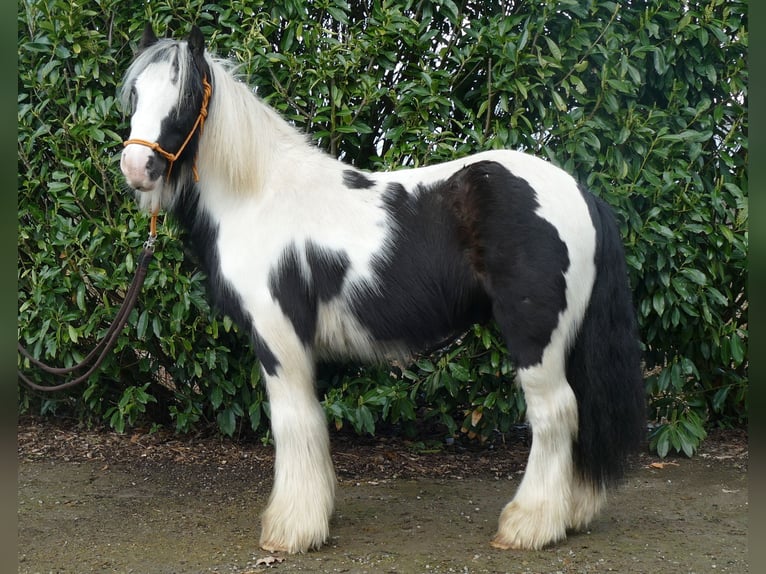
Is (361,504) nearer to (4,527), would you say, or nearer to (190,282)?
(190,282)

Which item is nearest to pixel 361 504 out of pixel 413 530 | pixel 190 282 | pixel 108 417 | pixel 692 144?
pixel 413 530

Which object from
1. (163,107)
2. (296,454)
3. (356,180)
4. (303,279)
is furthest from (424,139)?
(296,454)

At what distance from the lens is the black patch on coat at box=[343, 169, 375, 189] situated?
3484 mm

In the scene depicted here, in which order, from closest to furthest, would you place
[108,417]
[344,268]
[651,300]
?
[344,268] < [651,300] < [108,417]

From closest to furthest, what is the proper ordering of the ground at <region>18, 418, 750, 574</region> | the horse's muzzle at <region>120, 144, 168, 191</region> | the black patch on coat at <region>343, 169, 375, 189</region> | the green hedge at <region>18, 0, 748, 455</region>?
1. the horse's muzzle at <region>120, 144, 168, 191</region>
2. the ground at <region>18, 418, 750, 574</region>
3. the black patch on coat at <region>343, 169, 375, 189</region>
4. the green hedge at <region>18, 0, 748, 455</region>

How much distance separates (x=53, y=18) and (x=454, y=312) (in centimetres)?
304

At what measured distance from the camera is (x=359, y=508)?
4020mm

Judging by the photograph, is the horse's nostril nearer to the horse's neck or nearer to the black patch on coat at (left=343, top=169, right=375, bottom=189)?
the horse's neck

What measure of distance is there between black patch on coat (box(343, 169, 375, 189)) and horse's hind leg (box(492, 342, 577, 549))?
1080mm

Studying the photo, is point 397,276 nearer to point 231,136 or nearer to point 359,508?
point 231,136

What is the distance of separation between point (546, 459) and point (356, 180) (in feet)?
4.89

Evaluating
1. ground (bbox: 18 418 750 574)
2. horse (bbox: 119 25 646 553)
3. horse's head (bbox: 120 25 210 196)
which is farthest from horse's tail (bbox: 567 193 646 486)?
horse's head (bbox: 120 25 210 196)

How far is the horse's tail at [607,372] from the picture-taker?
3324mm

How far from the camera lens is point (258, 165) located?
3451mm
